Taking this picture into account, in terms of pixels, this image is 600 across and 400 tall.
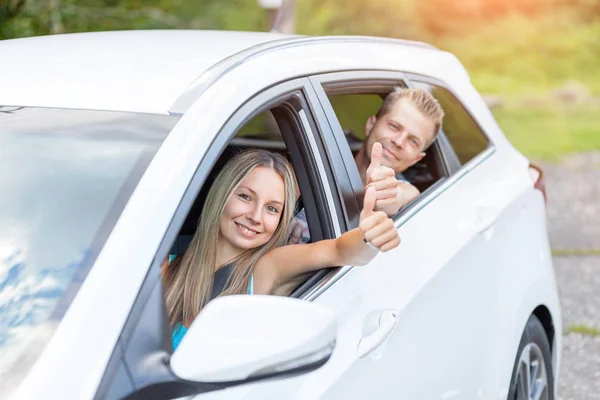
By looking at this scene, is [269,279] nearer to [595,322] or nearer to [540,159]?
[595,322]

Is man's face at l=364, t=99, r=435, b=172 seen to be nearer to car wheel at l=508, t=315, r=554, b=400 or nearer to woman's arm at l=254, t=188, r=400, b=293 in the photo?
car wheel at l=508, t=315, r=554, b=400

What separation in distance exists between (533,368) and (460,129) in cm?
98

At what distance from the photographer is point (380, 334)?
7.61 ft

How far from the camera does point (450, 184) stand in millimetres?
3336

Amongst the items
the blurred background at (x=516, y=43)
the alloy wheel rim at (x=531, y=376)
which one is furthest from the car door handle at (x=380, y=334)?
the blurred background at (x=516, y=43)

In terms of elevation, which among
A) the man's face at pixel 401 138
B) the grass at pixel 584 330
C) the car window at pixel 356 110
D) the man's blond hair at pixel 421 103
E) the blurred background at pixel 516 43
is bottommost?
the grass at pixel 584 330

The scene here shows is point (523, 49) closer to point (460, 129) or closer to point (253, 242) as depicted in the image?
point (460, 129)

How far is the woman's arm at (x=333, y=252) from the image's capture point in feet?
7.82

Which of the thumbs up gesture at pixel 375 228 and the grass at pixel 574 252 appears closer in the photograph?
the thumbs up gesture at pixel 375 228

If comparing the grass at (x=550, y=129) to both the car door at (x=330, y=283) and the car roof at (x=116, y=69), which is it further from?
the car roof at (x=116, y=69)

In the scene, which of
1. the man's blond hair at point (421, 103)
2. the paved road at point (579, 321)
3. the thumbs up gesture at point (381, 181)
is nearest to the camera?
the thumbs up gesture at point (381, 181)

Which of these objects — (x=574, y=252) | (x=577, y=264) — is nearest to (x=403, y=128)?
(x=577, y=264)

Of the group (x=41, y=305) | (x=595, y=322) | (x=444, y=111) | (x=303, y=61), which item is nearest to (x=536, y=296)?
(x=444, y=111)

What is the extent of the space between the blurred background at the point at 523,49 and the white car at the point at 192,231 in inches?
93.8
